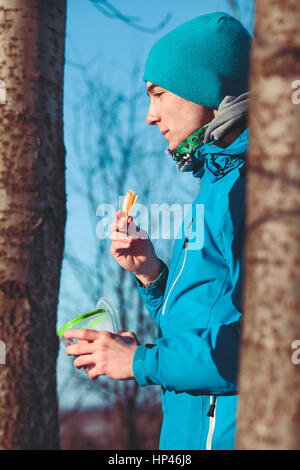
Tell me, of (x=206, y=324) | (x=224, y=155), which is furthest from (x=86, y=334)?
(x=224, y=155)

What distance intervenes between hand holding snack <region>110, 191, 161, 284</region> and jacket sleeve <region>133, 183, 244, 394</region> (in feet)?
1.61

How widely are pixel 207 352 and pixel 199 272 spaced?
35 centimetres

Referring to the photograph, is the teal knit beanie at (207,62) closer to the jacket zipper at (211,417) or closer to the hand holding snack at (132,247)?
the hand holding snack at (132,247)

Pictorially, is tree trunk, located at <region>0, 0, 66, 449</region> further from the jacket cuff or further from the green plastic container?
the jacket cuff

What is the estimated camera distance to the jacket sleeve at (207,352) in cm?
191

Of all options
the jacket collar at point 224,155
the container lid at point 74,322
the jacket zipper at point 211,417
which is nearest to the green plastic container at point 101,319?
the container lid at point 74,322

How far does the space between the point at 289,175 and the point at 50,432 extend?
1469 mm

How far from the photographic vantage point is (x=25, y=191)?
212 cm

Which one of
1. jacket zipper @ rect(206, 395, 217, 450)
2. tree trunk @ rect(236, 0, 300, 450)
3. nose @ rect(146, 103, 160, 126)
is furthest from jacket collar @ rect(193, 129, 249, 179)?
tree trunk @ rect(236, 0, 300, 450)

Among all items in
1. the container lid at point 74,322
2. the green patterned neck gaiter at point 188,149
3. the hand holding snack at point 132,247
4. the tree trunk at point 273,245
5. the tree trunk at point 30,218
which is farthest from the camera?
the green patterned neck gaiter at point 188,149

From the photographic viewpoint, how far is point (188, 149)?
8.32 ft

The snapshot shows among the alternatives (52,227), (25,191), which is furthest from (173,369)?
(25,191)

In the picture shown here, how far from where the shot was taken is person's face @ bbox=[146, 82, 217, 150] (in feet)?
8.50

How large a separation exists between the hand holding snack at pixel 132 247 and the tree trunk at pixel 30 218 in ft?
0.88
